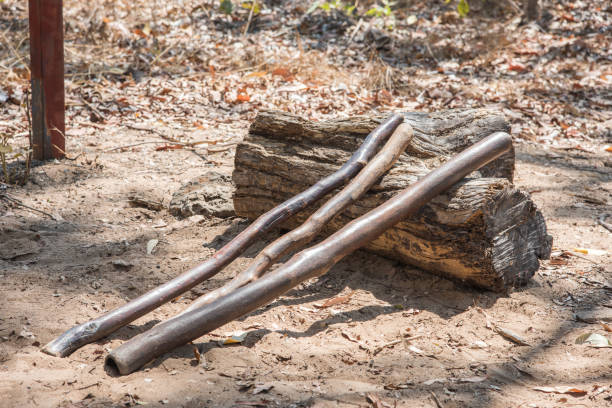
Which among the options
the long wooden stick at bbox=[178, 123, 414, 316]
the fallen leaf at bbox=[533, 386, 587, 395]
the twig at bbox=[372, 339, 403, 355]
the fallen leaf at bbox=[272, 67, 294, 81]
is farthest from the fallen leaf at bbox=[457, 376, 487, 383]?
the fallen leaf at bbox=[272, 67, 294, 81]

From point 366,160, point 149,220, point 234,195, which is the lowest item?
point 149,220

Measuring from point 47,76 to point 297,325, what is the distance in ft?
10.7

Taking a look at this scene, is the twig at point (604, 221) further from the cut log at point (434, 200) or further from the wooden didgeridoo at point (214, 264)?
the wooden didgeridoo at point (214, 264)

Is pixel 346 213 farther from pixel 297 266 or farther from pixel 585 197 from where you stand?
pixel 585 197

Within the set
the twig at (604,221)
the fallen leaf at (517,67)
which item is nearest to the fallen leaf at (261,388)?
the twig at (604,221)

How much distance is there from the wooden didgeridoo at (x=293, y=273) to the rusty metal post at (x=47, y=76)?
3090mm

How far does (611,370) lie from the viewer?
236cm

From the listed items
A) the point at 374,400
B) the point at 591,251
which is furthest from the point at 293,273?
the point at 591,251

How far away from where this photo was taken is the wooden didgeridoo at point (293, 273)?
2.26 metres

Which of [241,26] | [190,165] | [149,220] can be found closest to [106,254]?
[149,220]

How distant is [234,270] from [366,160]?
106 cm

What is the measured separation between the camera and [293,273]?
2471 millimetres

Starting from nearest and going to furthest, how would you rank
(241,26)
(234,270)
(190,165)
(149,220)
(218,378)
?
(218,378) < (234,270) < (149,220) < (190,165) < (241,26)

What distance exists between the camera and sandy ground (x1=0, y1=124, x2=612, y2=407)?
217 centimetres
